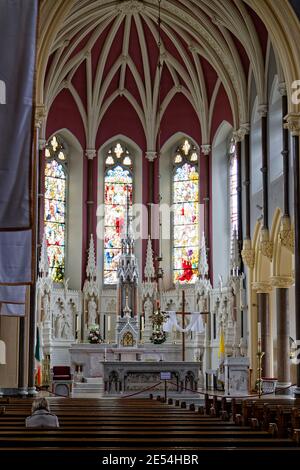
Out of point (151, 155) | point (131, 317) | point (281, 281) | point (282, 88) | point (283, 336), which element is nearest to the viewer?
point (282, 88)

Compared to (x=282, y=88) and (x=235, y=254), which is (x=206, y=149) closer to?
(x=235, y=254)

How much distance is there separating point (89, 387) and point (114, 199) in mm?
9991

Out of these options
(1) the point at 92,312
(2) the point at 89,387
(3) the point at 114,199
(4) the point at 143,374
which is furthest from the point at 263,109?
(2) the point at 89,387

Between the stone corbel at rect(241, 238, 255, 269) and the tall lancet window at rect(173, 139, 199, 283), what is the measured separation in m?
4.82

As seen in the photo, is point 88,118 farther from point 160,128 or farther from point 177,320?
point 177,320

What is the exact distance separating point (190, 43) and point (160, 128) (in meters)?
4.75

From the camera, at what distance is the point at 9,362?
21219mm

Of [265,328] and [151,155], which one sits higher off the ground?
[151,155]

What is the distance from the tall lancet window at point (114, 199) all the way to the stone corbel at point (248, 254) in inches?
270

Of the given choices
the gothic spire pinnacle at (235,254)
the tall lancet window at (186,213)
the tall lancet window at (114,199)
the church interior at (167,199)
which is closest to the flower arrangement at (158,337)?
the church interior at (167,199)

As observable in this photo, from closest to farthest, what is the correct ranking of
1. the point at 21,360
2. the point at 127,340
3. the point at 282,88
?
the point at 21,360
the point at 282,88
the point at 127,340

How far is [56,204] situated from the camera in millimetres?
34750

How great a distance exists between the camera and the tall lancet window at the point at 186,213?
34.6 m
